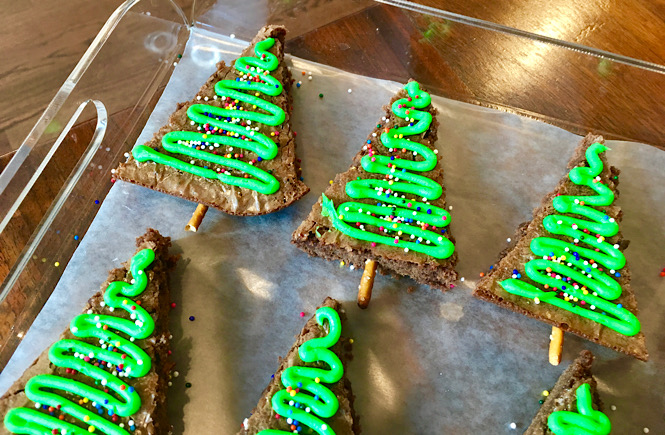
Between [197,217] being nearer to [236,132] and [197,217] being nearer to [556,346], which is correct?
[236,132]

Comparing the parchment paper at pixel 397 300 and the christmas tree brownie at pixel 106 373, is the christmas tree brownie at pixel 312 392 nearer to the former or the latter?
the parchment paper at pixel 397 300

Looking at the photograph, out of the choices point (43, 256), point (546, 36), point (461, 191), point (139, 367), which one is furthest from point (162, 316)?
point (546, 36)

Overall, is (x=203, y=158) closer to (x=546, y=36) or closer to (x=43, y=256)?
(x=43, y=256)

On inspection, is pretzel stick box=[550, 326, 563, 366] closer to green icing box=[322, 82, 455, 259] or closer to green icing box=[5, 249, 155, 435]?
green icing box=[322, 82, 455, 259]

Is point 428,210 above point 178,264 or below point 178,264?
above

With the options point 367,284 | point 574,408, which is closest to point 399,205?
point 367,284

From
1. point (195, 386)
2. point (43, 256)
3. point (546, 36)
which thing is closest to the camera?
point (195, 386)

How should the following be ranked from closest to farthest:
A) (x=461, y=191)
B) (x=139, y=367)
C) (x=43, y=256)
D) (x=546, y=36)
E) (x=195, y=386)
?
(x=139, y=367) → (x=195, y=386) → (x=43, y=256) → (x=461, y=191) → (x=546, y=36)

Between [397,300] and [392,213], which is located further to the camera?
[397,300]
